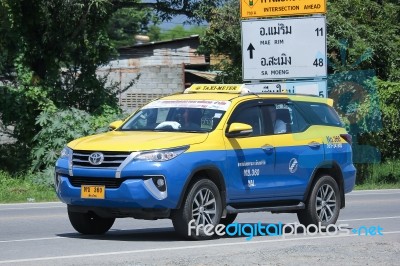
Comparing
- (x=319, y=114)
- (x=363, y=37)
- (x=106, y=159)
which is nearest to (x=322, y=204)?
(x=319, y=114)

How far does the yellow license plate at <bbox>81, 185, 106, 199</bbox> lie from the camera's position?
1177 centimetres

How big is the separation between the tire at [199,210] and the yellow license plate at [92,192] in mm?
916

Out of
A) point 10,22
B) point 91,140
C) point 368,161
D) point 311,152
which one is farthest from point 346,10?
point 91,140

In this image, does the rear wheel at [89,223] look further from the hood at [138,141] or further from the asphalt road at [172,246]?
the hood at [138,141]

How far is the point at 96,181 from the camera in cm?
1189

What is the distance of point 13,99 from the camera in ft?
85.3

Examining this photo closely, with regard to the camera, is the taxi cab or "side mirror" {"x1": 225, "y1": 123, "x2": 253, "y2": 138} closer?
the taxi cab

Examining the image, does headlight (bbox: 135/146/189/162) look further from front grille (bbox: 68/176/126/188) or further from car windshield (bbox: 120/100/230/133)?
car windshield (bbox: 120/100/230/133)

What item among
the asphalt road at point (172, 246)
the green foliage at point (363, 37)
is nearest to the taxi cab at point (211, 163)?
the asphalt road at point (172, 246)

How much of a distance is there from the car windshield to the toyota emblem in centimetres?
118

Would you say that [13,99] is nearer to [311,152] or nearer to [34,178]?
[34,178]

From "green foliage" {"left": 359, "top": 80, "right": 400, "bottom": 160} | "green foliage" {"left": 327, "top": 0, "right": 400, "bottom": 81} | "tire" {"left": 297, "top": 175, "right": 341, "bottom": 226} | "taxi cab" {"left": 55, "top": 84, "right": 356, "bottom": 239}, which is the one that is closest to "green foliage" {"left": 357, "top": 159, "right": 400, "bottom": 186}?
"green foliage" {"left": 359, "top": 80, "right": 400, "bottom": 160}

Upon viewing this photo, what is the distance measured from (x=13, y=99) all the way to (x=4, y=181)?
10.8 feet

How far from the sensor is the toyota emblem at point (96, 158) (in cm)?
1185
